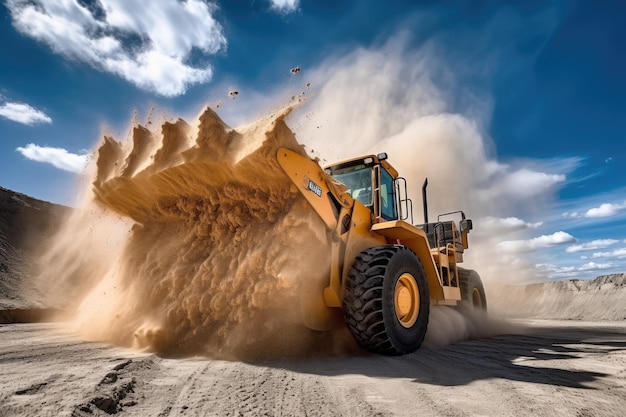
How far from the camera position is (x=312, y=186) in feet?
13.4

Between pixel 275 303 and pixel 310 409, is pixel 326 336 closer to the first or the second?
pixel 275 303

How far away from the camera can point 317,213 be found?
13.3ft

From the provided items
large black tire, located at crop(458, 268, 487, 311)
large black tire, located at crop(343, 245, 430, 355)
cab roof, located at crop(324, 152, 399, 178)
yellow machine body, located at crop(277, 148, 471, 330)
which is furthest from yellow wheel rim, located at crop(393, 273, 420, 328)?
large black tire, located at crop(458, 268, 487, 311)

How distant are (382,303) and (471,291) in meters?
5.20

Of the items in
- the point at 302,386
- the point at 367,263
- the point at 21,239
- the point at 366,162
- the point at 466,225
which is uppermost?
the point at 21,239

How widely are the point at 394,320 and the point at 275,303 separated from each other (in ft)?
4.11

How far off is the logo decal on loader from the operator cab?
50.4 inches

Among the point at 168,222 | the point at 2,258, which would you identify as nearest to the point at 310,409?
the point at 168,222

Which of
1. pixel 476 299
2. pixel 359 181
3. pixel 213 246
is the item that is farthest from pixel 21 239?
pixel 476 299

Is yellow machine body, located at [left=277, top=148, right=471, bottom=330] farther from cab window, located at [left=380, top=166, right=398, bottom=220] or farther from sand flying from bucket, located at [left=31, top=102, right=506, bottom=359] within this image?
sand flying from bucket, located at [left=31, top=102, right=506, bottom=359]

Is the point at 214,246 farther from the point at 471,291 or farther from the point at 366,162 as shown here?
the point at 471,291

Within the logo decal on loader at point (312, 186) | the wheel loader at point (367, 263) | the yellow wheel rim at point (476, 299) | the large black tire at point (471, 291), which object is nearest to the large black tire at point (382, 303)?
the wheel loader at point (367, 263)

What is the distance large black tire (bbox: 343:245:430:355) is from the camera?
3.91 m

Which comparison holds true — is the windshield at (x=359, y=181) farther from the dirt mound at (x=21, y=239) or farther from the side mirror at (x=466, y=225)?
the dirt mound at (x=21, y=239)
